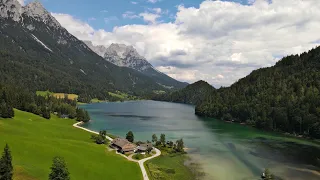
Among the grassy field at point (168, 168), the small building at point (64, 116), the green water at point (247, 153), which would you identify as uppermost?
the small building at point (64, 116)

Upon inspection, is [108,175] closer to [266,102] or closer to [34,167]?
[34,167]

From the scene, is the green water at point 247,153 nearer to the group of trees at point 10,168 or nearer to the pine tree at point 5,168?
the group of trees at point 10,168

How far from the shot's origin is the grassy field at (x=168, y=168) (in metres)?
75.8

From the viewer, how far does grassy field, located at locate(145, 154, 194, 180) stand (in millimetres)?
75812

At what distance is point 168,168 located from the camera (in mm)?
83438

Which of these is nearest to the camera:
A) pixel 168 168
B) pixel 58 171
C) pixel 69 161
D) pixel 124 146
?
pixel 58 171

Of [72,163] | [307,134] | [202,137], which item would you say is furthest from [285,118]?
[72,163]

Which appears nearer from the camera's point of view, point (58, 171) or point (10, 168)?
point (10, 168)

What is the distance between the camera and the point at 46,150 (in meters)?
76.5

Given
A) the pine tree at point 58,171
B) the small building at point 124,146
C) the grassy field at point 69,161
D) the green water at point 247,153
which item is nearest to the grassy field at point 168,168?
the grassy field at point 69,161

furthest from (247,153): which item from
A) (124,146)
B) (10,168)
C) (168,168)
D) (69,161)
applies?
(10,168)

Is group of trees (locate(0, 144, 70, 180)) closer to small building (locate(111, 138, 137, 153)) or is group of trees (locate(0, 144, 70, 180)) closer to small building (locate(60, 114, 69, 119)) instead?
small building (locate(111, 138, 137, 153))

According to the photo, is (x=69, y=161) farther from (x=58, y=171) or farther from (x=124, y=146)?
(x=124, y=146)

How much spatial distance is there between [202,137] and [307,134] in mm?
52856
